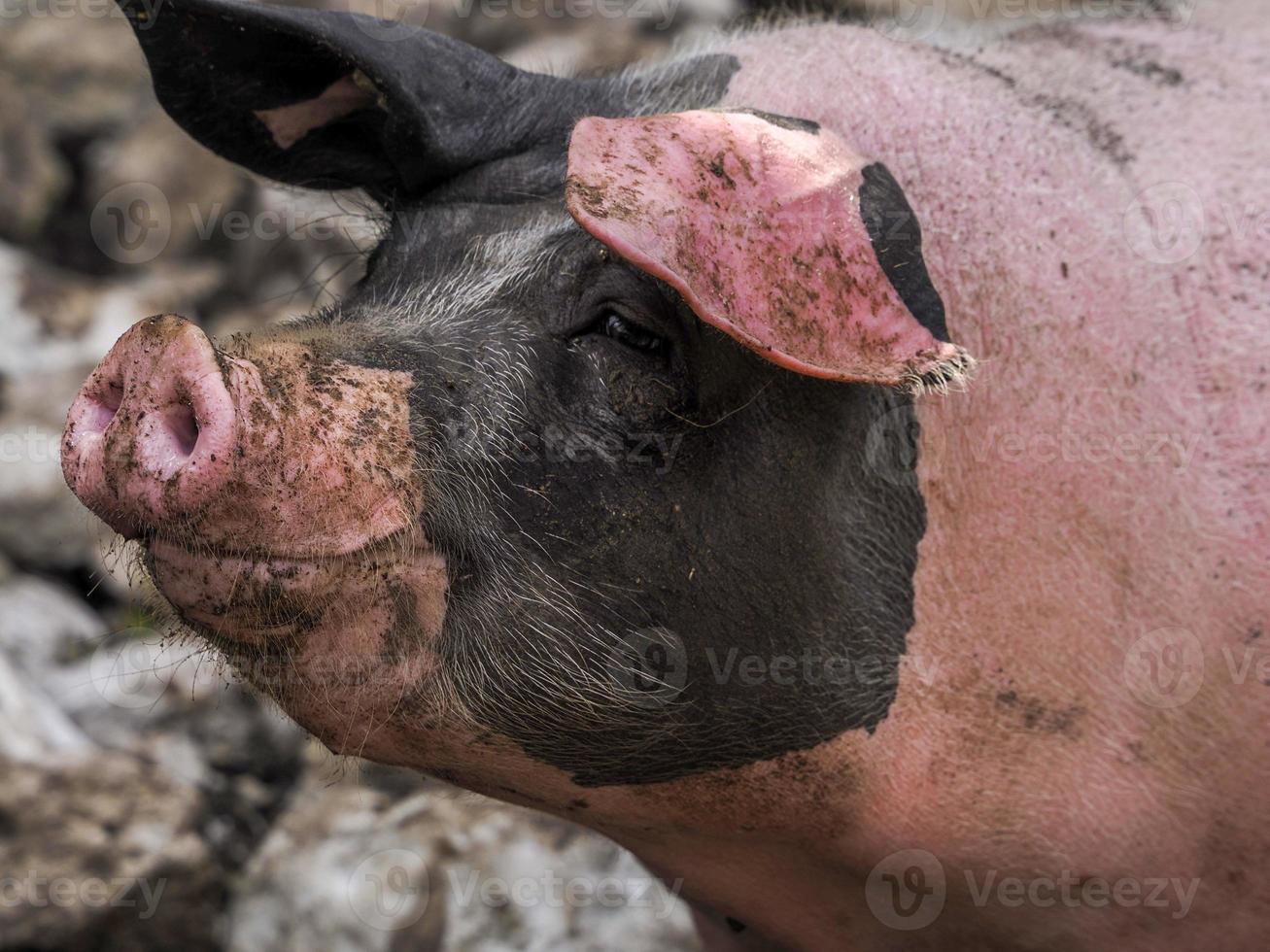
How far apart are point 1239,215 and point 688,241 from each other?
4.50 ft

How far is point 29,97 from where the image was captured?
9586 mm

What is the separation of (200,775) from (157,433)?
10.4 feet

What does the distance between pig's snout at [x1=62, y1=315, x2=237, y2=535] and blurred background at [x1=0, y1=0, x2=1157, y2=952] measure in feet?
0.95

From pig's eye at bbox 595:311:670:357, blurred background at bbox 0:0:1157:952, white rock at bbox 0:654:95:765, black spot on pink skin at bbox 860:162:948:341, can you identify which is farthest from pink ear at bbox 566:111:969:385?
white rock at bbox 0:654:95:765

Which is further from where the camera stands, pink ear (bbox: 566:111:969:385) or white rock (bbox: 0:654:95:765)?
white rock (bbox: 0:654:95:765)

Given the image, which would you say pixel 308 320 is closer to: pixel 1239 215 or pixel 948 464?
pixel 948 464

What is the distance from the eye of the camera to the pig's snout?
2.56m

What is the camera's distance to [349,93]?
3.56 meters

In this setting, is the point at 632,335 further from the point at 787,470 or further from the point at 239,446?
the point at 239,446

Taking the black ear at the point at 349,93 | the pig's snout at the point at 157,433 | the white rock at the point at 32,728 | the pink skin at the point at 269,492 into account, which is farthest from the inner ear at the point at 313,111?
the white rock at the point at 32,728

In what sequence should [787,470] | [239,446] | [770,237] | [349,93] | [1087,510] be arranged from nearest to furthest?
[239,446] → [770,237] → [787,470] → [1087,510] → [349,93]

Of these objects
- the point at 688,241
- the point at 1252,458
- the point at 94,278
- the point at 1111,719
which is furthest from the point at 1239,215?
the point at 94,278

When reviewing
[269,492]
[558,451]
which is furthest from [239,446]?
[558,451]

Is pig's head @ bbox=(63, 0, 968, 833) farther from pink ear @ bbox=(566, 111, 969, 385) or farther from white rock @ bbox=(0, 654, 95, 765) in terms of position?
white rock @ bbox=(0, 654, 95, 765)
